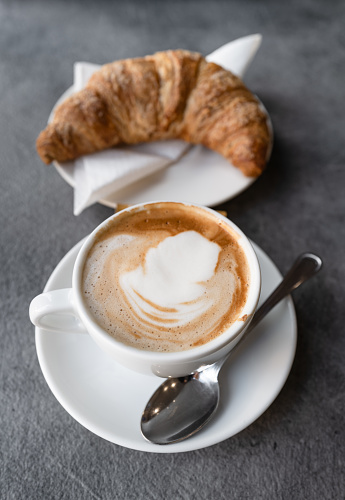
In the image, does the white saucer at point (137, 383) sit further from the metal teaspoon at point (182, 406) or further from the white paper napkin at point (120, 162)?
the white paper napkin at point (120, 162)

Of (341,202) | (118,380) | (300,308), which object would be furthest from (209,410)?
(341,202)

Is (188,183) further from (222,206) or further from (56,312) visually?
(56,312)

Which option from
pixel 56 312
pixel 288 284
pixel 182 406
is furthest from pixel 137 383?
pixel 288 284

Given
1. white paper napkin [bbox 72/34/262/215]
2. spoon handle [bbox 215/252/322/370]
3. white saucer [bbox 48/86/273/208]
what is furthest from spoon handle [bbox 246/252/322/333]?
white paper napkin [bbox 72/34/262/215]

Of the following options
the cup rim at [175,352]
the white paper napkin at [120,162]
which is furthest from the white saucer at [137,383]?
the white paper napkin at [120,162]

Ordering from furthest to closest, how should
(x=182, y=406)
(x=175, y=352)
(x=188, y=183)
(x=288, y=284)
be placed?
1. (x=188, y=183)
2. (x=288, y=284)
3. (x=182, y=406)
4. (x=175, y=352)

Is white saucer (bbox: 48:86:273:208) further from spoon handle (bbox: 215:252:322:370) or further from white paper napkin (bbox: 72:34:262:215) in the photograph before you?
spoon handle (bbox: 215:252:322:370)
